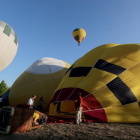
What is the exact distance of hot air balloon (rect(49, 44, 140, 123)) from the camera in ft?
16.4

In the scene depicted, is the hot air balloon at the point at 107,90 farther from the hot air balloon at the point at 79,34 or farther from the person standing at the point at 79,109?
the hot air balloon at the point at 79,34

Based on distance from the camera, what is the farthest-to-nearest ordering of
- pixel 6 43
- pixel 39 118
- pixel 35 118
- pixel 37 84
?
pixel 6 43
pixel 37 84
pixel 39 118
pixel 35 118

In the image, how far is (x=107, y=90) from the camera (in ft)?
17.1

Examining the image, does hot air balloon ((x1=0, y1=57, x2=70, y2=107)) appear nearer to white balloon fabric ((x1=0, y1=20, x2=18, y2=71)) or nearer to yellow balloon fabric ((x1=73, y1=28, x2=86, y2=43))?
white balloon fabric ((x1=0, y1=20, x2=18, y2=71))

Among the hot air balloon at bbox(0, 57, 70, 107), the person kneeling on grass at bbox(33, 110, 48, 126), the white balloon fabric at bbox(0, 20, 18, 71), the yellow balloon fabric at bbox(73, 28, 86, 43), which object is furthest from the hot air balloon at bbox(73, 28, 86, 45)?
the person kneeling on grass at bbox(33, 110, 48, 126)

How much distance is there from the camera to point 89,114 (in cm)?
501

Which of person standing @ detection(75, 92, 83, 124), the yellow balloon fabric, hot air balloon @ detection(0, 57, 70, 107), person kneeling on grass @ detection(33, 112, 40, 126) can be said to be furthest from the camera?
the yellow balloon fabric

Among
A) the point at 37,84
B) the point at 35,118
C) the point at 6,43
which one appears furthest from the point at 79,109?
the point at 6,43

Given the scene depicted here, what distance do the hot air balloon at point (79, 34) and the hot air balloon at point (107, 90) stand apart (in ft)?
45.8

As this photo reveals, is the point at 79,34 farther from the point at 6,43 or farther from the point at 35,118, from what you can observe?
the point at 35,118

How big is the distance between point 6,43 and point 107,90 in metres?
12.3

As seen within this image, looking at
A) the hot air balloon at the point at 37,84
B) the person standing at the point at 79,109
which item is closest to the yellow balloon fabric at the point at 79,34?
the hot air balloon at the point at 37,84

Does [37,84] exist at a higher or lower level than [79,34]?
lower

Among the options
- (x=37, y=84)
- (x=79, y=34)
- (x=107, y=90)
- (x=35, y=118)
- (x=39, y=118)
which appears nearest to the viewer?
(x=35, y=118)
